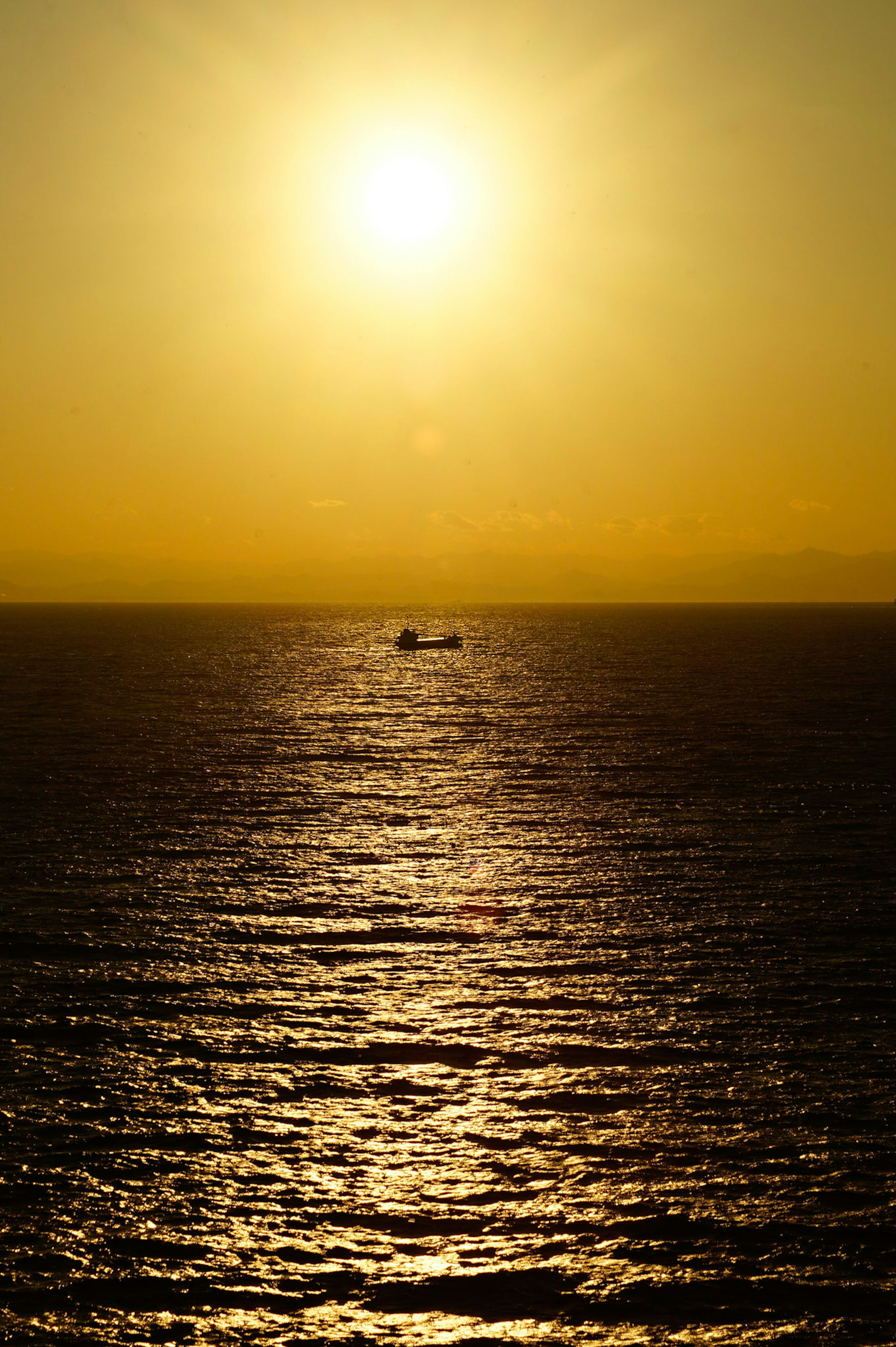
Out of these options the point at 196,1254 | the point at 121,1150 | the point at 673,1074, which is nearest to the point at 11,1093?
the point at 121,1150

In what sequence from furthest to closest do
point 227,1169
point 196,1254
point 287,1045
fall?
point 287,1045 → point 227,1169 → point 196,1254

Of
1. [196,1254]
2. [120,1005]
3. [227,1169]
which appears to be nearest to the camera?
[196,1254]

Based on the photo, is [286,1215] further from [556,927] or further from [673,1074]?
[556,927]

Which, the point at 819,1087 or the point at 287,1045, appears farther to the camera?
the point at 287,1045

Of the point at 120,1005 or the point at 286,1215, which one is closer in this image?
the point at 286,1215

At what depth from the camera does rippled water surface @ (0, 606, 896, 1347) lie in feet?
58.0

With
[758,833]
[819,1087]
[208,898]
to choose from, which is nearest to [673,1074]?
[819,1087]

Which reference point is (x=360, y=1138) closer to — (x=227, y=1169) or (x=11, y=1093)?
(x=227, y=1169)

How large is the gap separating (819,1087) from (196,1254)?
1422cm

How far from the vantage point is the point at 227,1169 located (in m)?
21.3

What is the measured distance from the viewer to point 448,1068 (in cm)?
2577

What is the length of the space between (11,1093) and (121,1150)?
395cm

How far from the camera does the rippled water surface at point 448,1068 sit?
17672 millimetres

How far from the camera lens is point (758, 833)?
172 feet
